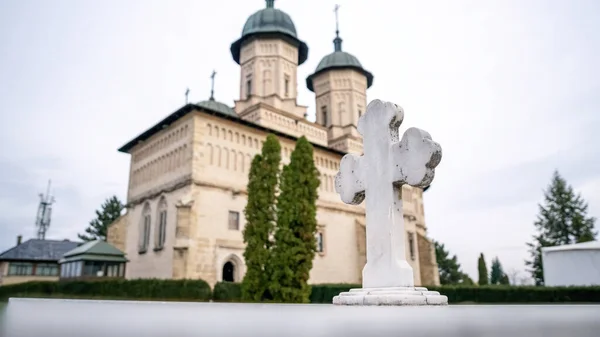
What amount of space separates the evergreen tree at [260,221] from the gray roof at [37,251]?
92.6 feet

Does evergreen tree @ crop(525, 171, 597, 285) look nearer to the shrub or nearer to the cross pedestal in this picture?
the shrub

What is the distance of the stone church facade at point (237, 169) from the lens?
21.0m

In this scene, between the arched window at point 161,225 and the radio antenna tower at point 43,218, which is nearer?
the arched window at point 161,225

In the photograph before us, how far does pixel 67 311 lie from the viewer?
2100mm

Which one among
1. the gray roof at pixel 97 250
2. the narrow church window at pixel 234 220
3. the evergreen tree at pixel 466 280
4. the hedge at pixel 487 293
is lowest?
the evergreen tree at pixel 466 280

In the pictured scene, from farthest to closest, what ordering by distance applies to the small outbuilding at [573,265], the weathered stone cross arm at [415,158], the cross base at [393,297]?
the small outbuilding at [573,265] → the weathered stone cross arm at [415,158] → the cross base at [393,297]

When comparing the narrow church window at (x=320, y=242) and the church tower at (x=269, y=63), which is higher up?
the church tower at (x=269, y=63)

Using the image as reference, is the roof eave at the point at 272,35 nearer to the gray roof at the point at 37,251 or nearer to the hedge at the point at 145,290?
the hedge at the point at 145,290

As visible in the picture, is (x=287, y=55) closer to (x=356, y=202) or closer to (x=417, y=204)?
(x=417, y=204)

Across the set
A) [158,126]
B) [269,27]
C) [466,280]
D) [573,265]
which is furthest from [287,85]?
[466,280]

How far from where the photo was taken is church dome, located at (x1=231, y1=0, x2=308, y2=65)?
1127 inches

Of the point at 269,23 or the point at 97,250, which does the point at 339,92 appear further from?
the point at 97,250

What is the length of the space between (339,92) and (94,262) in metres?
21.9

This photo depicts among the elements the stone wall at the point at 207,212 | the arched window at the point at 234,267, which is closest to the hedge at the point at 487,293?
the stone wall at the point at 207,212
